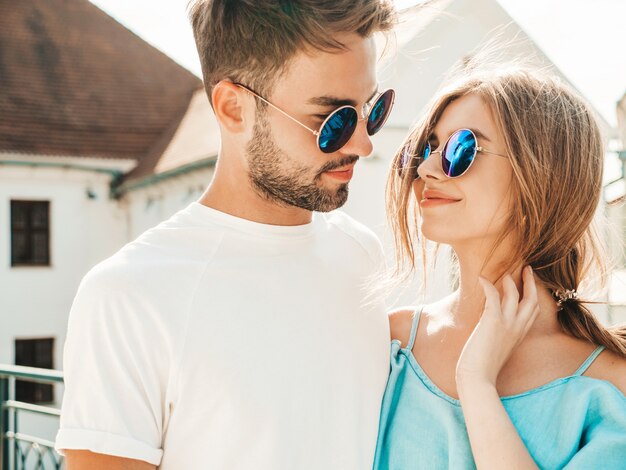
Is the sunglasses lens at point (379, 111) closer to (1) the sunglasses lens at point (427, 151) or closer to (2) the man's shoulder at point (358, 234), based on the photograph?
(1) the sunglasses lens at point (427, 151)

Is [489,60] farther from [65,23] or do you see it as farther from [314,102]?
[65,23]

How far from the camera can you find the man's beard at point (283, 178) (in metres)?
2.61

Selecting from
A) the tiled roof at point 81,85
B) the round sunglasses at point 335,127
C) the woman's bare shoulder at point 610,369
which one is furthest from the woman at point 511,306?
the tiled roof at point 81,85

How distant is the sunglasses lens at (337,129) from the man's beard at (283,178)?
0.07 m

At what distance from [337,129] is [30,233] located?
61.1ft

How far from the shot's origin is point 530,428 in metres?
2.30

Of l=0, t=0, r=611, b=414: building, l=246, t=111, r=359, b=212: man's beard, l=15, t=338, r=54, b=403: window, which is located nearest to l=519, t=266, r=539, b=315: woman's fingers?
l=246, t=111, r=359, b=212: man's beard

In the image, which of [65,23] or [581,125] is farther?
[65,23]

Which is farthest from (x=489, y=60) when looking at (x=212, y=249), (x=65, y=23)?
(x=65, y=23)

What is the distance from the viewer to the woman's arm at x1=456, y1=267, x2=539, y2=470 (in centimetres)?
217

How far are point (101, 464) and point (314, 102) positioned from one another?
4.10 ft

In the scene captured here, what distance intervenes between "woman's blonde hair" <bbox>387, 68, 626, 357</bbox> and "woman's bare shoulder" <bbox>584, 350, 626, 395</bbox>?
0.08ft

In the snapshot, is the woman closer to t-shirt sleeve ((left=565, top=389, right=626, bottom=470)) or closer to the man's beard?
t-shirt sleeve ((left=565, top=389, right=626, bottom=470))

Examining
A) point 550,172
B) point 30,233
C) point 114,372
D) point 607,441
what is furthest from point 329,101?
point 30,233
